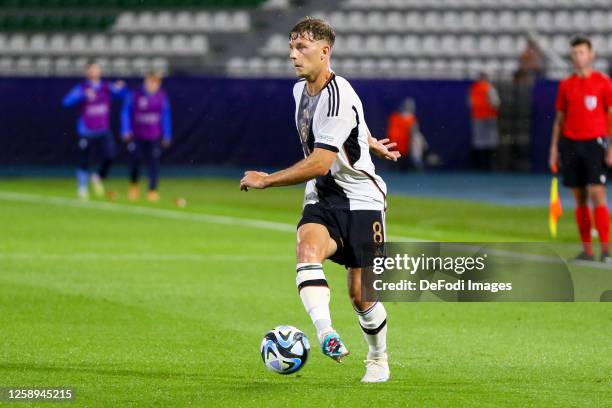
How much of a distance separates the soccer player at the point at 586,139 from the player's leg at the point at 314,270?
7319 millimetres

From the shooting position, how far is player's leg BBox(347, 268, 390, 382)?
7.53 m

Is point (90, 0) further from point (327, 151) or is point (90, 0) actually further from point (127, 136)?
point (327, 151)

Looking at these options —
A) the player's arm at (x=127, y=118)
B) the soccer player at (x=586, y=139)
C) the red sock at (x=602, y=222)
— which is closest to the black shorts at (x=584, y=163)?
the soccer player at (x=586, y=139)

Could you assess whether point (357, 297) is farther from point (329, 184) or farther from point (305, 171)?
point (305, 171)

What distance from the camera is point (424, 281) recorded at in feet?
26.8

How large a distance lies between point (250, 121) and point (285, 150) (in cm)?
111

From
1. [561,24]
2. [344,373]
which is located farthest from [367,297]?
[561,24]

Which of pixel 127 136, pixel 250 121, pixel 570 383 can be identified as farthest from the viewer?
pixel 250 121

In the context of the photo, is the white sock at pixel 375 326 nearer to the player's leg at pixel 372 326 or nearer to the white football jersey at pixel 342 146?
the player's leg at pixel 372 326

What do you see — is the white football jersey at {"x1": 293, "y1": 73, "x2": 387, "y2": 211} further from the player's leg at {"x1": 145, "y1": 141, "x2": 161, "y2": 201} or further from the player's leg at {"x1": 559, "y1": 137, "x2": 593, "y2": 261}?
the player's leg at {"x1": 145, "y1": 141, "x2": 161, "y2": 201}

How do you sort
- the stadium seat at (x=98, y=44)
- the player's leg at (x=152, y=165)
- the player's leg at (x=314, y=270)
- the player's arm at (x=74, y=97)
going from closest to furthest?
the player's leg at (x=314, y=270)
the player's leg at (x=152, y=165)
the player's arm at (x=74, y=97)
the stadium seat at (x=98, y=44)

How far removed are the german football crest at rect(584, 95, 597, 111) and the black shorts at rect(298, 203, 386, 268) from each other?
7.28 meters

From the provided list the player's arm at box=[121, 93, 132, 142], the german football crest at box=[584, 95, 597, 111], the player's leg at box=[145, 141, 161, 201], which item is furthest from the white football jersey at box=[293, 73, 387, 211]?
the player's arm at box=[121, 93, 132, 142]

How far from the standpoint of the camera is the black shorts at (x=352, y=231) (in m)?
7.45
